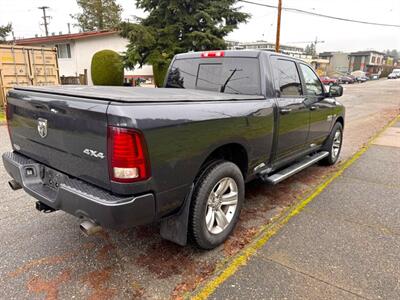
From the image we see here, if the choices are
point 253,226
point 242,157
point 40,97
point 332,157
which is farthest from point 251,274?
point 332,157

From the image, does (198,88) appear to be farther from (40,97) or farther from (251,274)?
(251,274)

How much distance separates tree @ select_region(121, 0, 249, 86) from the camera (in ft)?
52.4

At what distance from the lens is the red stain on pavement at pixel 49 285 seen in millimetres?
2390

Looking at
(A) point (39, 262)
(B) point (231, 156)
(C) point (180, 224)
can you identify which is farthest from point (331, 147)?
(A) point (39, 262)

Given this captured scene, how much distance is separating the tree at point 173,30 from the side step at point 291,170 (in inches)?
487

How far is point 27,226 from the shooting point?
11.2 feet

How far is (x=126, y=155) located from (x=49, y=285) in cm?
133

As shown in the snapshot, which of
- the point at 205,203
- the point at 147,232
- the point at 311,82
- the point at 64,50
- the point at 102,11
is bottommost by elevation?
the point at 147,232

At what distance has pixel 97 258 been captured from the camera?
286 cm

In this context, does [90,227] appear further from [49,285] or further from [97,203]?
[49,285]

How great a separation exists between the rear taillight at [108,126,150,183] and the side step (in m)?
1.99

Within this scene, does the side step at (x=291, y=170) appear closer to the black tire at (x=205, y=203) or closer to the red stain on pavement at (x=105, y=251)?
the black tire at (x=205, y=203)

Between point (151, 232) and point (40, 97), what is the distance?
1717mm

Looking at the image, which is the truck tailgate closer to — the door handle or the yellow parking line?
the yellow parking line
